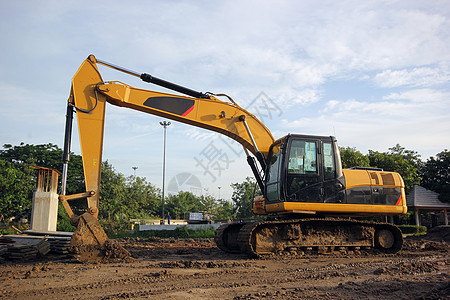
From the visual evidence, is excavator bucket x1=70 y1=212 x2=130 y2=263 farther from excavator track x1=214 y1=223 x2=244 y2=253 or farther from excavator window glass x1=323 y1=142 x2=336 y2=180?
excavator window glass x1=323 y1=142 x2=336 y2=180

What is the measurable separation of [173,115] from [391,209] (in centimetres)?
656

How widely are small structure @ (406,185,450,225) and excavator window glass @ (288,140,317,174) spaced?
71.9 ft

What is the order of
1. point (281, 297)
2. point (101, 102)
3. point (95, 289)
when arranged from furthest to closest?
point (101, 102) < point (95, 289) < point (281, 297)

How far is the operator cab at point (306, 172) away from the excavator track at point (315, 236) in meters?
0.65

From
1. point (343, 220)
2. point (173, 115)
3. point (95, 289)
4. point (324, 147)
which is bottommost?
point (95, 289)

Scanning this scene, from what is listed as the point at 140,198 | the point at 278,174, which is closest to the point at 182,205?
the point at 140,198

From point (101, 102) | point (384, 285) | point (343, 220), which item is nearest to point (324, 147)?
point (343, 220)

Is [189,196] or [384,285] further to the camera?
[189,196]

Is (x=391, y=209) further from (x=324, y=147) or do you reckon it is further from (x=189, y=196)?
(x=189, y=196)

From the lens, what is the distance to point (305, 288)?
5.71 m

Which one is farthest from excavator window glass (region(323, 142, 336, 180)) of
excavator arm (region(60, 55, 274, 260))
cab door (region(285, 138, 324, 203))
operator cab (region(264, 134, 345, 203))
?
excavator arm (region(60, 55, 274, 260))

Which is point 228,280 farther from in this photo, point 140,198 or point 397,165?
point 140,198

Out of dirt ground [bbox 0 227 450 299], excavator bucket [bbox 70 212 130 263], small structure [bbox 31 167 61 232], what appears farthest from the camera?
small structure [bbox 31 167 61 232]

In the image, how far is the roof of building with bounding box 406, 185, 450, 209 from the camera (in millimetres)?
28237
